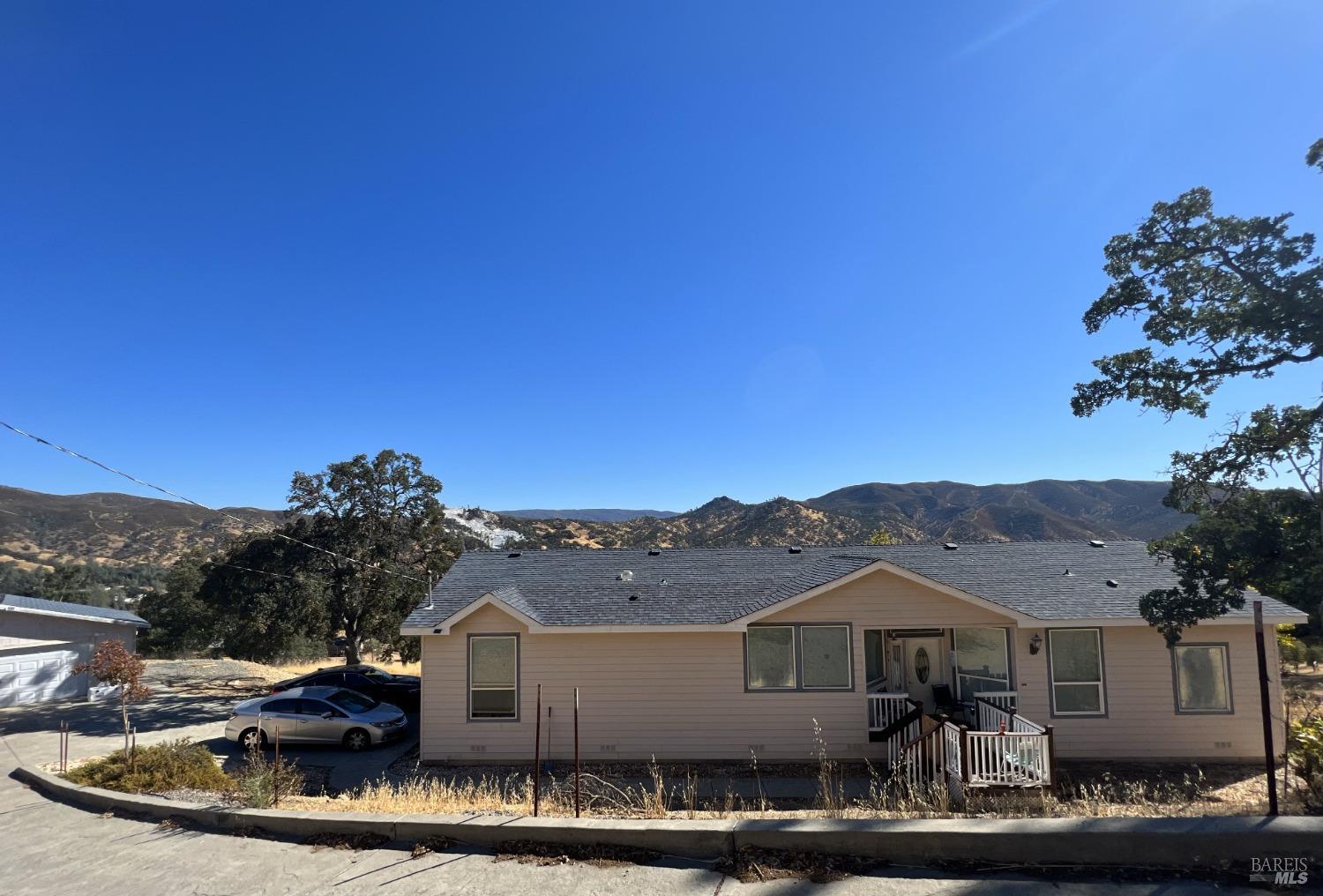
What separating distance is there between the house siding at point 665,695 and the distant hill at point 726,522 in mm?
28032

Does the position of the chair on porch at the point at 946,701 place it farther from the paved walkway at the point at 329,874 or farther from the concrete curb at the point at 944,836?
the paved walkway at the point at 329,874

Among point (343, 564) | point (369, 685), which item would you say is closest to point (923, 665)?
point (369, 685)

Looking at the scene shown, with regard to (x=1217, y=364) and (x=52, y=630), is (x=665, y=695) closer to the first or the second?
(x=1217, y=364)

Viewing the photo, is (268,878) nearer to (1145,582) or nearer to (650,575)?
(650,575)

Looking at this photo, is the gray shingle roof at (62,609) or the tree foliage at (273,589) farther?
the tree foliage at (273,589)

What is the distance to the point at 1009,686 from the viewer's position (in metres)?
13.9

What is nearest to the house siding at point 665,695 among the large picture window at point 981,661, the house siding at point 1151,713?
the large picture window at point 981,661

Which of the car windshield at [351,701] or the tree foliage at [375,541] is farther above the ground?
the tree foliage at [375,541]

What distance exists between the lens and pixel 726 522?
59.6 metres

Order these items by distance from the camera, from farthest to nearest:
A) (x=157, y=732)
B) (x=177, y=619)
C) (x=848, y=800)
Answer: (x=177, y=619) < (x=157, y=732) < (x=848, y=800)

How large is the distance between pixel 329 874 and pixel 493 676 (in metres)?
8.46

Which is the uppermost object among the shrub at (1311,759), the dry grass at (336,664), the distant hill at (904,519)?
the distant hill at (904,519)

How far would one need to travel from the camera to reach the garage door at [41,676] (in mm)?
22141

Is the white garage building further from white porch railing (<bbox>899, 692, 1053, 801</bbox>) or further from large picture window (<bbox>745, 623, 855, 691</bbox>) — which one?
white porch railing (<bbox>899, 692, 1053, 801</bbox>)
